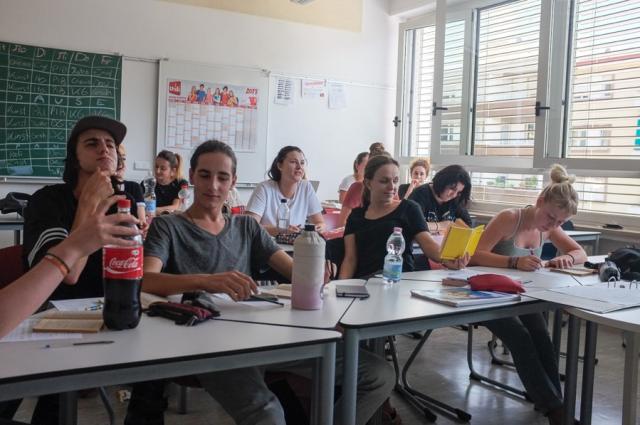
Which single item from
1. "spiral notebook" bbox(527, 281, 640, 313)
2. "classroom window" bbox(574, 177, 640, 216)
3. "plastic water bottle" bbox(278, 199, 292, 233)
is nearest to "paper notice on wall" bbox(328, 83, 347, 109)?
"classroom window" bbox(574, 177, 640, 216)

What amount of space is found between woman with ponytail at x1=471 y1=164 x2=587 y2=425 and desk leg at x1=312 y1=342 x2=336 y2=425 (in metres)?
1.21

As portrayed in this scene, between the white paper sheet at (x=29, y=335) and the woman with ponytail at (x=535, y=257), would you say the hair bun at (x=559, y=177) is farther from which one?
the white paper sheet at (x=29, y=335)

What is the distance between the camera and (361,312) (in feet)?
5.78

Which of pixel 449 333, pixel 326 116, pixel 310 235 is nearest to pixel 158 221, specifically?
pixel 310 235

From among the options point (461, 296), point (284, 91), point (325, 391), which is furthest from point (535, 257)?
point (284, 91)

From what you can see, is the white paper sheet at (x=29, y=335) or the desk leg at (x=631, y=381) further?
the desk leg at (x=631, y=381)

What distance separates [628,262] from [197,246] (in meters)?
1.92

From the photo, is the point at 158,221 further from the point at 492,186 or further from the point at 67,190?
the point at 492,186

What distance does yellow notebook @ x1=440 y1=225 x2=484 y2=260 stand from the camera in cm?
241

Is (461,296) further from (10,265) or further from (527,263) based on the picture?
(10,265)

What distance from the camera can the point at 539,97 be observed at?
196 inches

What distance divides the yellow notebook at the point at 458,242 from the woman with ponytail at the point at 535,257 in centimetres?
29

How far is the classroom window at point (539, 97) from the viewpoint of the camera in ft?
14.5

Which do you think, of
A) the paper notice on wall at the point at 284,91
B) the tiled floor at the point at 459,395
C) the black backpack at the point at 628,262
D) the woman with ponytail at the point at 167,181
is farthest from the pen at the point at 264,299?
the paper notice on wall at the point at 284,91
